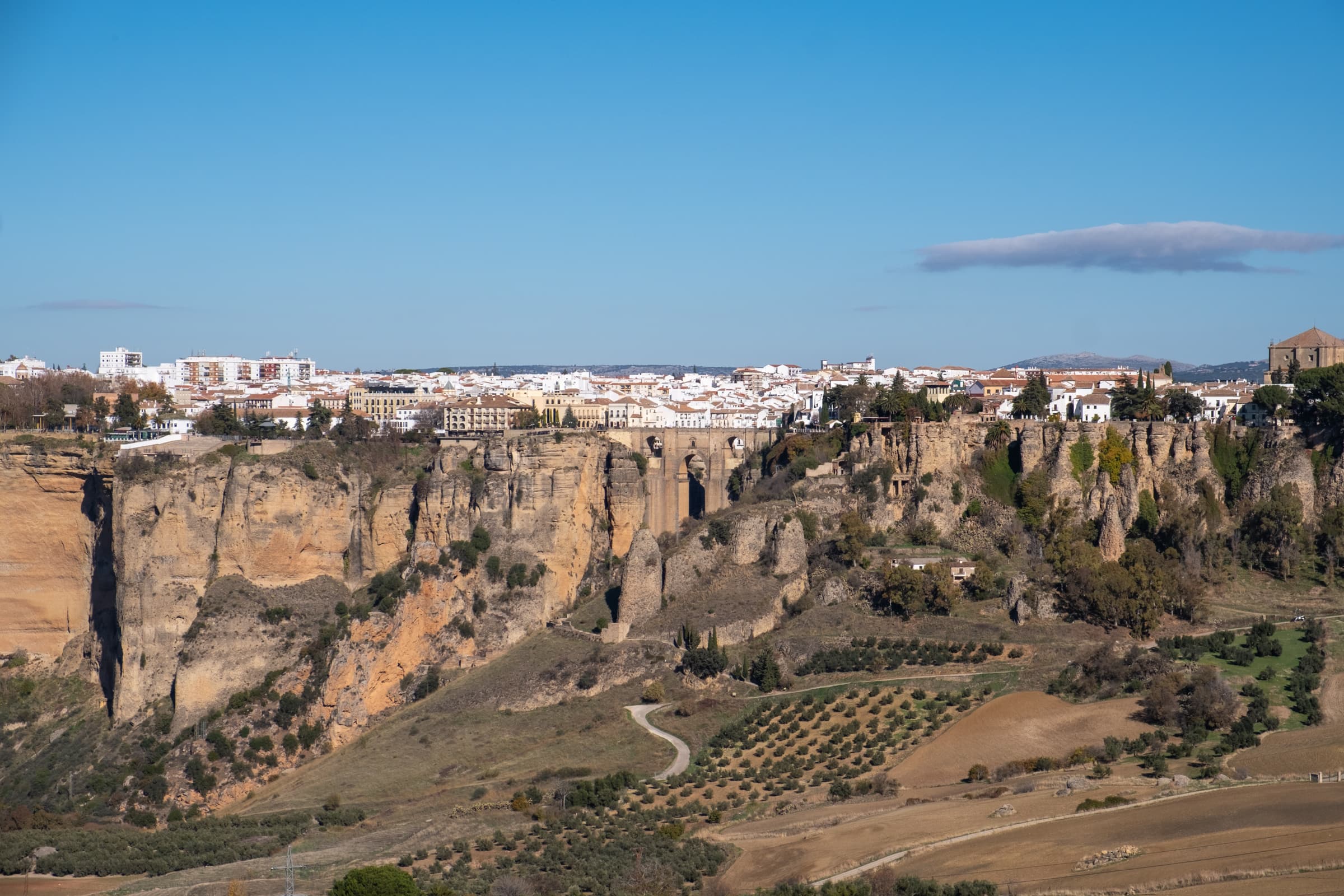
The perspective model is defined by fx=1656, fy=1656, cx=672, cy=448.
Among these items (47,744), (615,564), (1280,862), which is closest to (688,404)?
(615,564)

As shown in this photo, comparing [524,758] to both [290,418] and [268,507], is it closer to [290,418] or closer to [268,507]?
[268,507]

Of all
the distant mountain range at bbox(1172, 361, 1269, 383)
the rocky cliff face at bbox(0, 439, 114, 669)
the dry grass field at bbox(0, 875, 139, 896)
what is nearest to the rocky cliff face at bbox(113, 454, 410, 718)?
the rocky cliff face at bbox(0, 439, 114, 669)

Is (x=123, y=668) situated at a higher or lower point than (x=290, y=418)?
lower

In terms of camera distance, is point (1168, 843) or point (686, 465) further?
point (686, 465)

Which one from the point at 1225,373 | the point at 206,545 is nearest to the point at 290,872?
the point at 206,545

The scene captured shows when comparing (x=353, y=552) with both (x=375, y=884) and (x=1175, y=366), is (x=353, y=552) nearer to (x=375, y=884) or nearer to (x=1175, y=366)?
(x=375, y=884)
